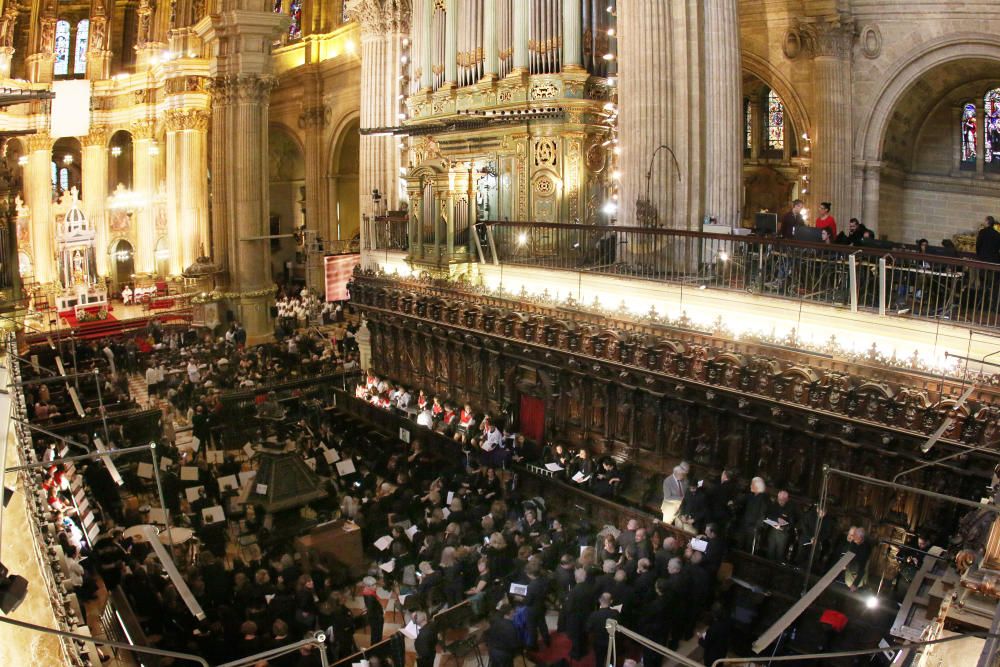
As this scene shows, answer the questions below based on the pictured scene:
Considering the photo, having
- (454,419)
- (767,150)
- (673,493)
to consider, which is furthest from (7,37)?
(673,493)

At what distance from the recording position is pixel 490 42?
733 inches

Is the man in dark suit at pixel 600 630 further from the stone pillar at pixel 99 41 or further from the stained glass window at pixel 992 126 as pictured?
the stone pillar at pixel 99 41

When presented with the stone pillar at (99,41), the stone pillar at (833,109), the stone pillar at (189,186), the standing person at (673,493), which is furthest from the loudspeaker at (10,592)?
the stone pillar at (99,41)

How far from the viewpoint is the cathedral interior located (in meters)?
9.54

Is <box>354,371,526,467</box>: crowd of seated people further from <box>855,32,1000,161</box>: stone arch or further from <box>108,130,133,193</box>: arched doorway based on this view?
<box>108,130,133,193</box>: arched doorway

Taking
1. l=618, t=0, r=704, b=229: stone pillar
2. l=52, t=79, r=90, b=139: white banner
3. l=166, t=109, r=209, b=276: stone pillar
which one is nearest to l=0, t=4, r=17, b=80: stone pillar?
l=166, t=109, r=209, b=276: stone pillar

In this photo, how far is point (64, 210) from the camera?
3816 cm

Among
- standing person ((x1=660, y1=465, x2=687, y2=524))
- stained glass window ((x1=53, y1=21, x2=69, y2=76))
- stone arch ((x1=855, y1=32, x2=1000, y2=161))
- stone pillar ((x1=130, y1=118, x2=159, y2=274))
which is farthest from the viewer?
stained glass window ((x1=53, y1=21, x2=69, y2=76))

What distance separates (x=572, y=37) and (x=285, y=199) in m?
27.0

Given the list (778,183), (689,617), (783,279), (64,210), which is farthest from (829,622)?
(64,210)

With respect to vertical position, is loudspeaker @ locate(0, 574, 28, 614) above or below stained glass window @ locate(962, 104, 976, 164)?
below

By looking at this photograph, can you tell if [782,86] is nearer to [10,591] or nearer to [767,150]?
[767,150]

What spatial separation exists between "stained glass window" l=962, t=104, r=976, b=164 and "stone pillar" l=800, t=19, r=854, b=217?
2865 mm

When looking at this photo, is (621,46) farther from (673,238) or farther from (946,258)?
(946,258)
